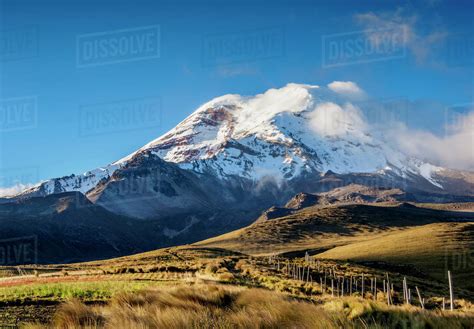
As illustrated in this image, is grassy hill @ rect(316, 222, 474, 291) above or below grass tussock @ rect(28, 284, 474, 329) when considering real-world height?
below

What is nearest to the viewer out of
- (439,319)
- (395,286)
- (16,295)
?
(439,319)

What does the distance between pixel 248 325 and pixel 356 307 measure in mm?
5636

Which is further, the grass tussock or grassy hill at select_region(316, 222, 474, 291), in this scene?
grassy hill at select_region(316, 222, 474, 291)

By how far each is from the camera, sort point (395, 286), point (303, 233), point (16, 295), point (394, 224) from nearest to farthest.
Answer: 1. point (16, 295)
2. point (395, 286)
3. point (303, 233)
4. point (394, 224)

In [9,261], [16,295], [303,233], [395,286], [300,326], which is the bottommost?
[9,261]

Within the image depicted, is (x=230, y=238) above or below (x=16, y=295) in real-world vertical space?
below

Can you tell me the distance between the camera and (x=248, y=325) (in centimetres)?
827

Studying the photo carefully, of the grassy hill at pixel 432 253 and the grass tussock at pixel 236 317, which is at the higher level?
the grass tussock at pixel 236 317

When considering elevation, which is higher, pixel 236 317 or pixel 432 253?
pixel 236 317

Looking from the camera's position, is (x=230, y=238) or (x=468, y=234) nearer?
(x=468, y=234)

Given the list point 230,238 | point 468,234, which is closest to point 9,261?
point 230,238

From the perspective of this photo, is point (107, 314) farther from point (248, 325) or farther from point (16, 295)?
point (16, 295)

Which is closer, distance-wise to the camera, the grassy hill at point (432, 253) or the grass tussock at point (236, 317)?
the grass tussock at point (236, 317)

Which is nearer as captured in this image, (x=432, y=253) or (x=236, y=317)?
(x=236, y=317)
